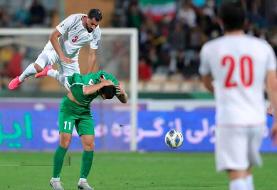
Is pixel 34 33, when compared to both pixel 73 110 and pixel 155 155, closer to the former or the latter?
pixel 155 155

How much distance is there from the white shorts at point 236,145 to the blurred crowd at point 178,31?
15477 mm

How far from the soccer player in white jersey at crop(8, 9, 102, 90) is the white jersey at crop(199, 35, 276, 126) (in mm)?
6051

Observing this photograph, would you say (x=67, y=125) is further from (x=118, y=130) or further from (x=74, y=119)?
(x=118, y=130)

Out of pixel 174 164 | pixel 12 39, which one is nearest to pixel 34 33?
pixel 12 39

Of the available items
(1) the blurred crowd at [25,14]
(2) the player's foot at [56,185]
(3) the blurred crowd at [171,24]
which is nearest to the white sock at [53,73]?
(2) the player's foot at [56,185]

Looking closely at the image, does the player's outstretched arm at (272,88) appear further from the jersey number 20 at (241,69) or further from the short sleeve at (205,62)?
the short sleeve at (205,62)

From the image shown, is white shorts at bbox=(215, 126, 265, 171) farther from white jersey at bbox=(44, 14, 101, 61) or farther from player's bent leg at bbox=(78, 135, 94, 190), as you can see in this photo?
white jersey at bbox=(44, 14, 101, 61)

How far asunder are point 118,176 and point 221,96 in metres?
6.50

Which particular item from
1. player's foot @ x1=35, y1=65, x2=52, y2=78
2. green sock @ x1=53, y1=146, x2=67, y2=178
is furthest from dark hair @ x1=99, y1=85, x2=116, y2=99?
player's foot @ x1=35, y1=65, x2=52, y2=78

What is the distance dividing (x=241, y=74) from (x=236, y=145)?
0.62 m

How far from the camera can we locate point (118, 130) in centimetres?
2045

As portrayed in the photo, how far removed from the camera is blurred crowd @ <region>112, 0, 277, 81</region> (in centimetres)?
2406

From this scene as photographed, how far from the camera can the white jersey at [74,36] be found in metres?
14.4

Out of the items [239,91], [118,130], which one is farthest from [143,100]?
[239,91]
